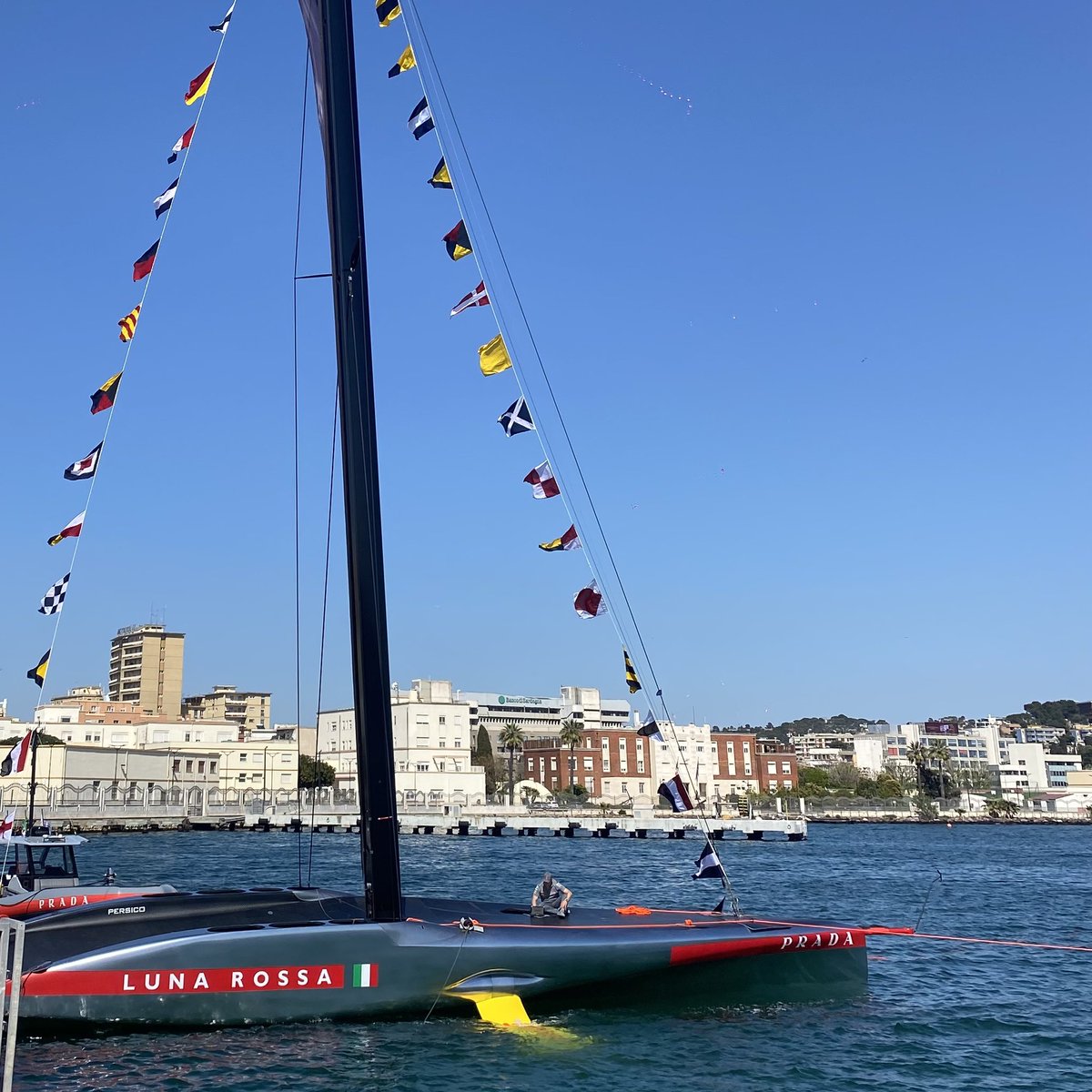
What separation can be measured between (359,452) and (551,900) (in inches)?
329

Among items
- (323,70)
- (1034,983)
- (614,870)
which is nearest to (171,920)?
(323,70)

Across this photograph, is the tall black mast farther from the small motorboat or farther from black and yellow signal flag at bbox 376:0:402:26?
the small motorboat

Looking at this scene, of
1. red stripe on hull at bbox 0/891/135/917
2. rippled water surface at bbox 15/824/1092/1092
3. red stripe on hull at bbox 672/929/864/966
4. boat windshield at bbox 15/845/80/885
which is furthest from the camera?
boat windshield at bbox 15/845/80/885

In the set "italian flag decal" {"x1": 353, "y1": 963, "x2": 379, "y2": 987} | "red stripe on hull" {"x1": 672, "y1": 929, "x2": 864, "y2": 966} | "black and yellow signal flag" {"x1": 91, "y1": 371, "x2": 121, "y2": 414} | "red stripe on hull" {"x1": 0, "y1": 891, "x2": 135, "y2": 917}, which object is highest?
"black and yellow signal flag" {"x1": 91, "y1": 371, "x2": 121, "y2": 414}

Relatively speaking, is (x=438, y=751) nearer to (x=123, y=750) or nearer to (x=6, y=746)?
(x=123, y=750)

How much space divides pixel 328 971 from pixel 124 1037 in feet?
9.25

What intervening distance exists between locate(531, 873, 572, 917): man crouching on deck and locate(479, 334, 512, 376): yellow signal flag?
8.72m

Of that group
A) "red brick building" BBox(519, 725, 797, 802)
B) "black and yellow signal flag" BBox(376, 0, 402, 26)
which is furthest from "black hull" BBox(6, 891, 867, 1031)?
"red brick building" BBox(519, 725, 797, 802)

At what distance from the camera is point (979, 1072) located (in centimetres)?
1597

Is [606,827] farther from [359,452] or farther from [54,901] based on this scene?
[359,452]

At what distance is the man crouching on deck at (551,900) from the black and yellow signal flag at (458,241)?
1079cm

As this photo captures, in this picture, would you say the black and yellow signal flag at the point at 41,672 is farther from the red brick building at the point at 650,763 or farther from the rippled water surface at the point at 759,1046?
the red brick building at the point at 650,763

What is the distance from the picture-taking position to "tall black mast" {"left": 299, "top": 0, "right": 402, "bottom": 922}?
1762cm

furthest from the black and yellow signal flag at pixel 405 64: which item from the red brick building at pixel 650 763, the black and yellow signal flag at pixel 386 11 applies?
the red brick building at pixel 650 763
